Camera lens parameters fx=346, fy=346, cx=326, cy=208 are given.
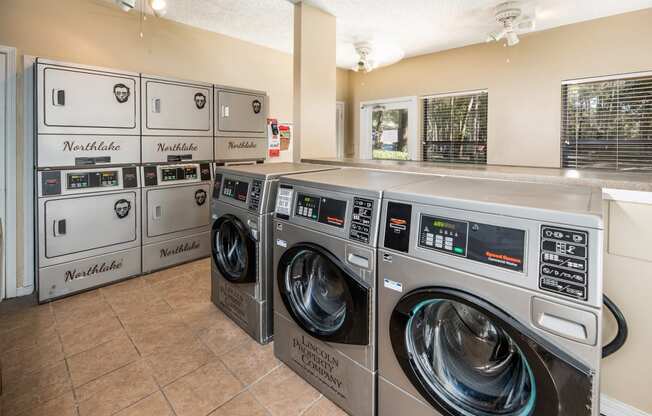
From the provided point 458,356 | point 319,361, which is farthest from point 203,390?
point 458,356

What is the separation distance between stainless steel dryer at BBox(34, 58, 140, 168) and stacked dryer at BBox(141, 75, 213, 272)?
135 mm

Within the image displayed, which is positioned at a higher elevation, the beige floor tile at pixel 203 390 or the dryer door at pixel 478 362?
the dryer door at pixel 478 362

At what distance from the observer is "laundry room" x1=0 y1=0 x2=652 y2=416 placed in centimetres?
120

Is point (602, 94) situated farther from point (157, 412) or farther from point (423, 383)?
point (157, 412)

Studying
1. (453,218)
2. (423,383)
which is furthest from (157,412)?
(453,218)

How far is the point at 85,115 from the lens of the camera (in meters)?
2.84

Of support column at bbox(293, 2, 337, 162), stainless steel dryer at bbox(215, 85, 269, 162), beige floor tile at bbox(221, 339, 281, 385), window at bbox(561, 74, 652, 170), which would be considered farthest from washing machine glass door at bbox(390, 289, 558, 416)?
window at bbox(561, 74, 652, 170)

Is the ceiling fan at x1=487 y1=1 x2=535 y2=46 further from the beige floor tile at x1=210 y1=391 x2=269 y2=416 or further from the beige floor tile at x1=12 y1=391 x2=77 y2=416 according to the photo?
the beige floor tile at x1=12 y1=391 x2=77 y2=416

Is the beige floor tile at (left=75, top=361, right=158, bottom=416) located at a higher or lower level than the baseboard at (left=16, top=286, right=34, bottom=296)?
lower

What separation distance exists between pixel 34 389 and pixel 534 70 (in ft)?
17.0

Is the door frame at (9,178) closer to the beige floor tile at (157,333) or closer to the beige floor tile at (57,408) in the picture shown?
the beige floor tile at (157,333)

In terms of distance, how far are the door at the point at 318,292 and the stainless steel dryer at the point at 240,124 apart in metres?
2.38

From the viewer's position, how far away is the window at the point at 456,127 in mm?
4609

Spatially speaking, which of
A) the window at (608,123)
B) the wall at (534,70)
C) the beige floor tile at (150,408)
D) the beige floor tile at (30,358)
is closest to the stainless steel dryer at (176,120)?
the beige floor tile at (30,358)
